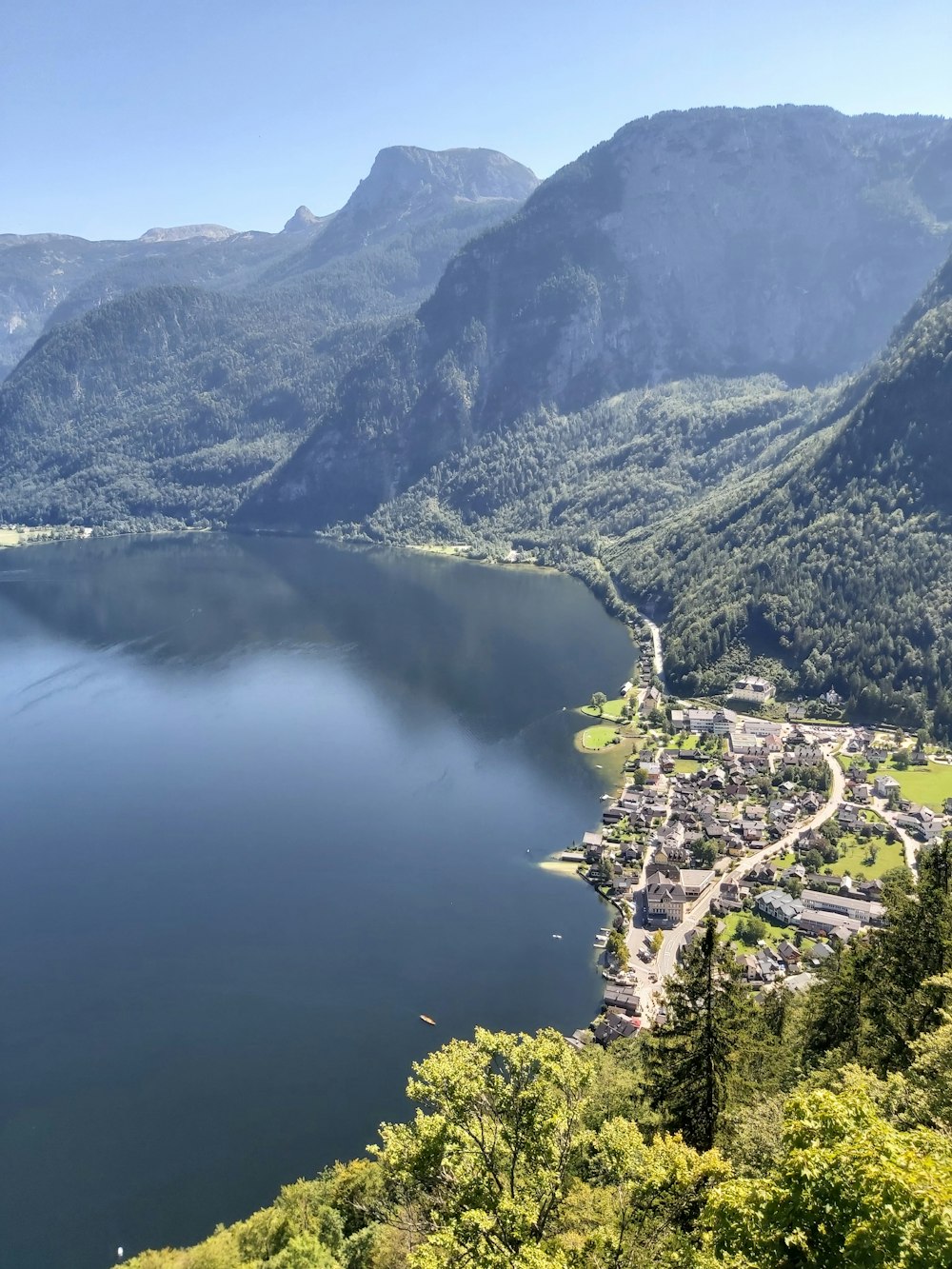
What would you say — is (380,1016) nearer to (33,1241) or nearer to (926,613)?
(33,1241)

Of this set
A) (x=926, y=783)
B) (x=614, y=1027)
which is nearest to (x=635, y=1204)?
(x=614, y=1027)

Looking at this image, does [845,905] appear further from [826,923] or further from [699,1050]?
[699,1050]

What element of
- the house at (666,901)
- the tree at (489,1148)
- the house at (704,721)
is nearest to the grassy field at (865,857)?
the house at (666,901)

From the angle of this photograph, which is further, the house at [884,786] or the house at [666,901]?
the house at [884,786]

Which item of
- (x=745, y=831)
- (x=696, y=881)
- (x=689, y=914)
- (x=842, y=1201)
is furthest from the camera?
(x=745, y=831)

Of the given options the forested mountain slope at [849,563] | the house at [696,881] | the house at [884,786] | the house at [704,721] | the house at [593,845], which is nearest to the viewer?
the house at [696,881]

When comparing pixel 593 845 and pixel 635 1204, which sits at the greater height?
pixel 635 1204

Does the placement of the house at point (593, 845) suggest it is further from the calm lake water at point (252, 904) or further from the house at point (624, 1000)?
the house at point (624, 1000)
